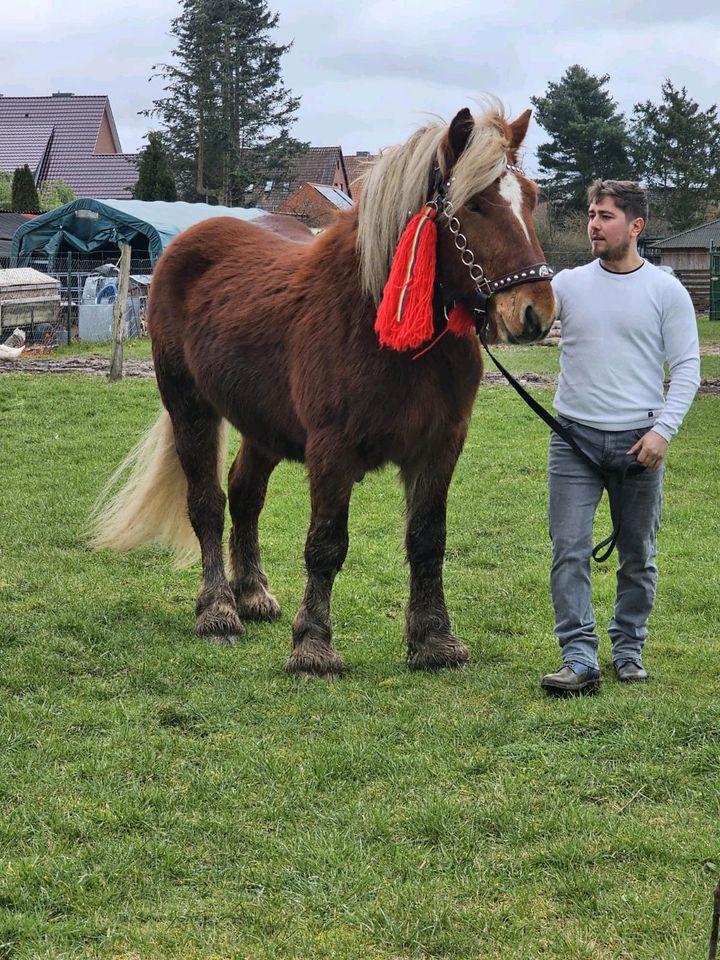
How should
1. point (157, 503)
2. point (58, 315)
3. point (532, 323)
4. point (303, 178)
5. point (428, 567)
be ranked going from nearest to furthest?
point (532, 323) → point (428, 567) → point (157, 503) → point (58, 315) → point (303, 178)

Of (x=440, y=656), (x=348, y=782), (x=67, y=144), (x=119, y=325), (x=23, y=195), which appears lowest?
(x=348, y=782)

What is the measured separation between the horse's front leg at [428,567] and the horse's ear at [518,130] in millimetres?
1370

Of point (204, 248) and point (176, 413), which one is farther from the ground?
point (204, 248)

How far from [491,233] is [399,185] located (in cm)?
53

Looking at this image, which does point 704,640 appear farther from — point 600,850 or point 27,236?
point 27,236

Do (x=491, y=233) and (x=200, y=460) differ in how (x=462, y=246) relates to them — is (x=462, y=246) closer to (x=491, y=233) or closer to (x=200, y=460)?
(x=491, y=233)

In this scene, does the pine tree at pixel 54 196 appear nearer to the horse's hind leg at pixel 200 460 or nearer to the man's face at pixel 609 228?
the horse's hind leg at pixel 200 460

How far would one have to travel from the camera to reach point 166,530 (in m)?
6.57

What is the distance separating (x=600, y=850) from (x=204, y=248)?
4.04 m

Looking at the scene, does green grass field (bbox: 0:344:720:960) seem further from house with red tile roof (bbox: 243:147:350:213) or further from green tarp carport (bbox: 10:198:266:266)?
house with red tile roof (bbox: 243:147:350:213)

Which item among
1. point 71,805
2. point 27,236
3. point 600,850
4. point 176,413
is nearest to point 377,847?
point 600,850

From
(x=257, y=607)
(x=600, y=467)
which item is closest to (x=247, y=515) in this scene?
(x=257, y=607)

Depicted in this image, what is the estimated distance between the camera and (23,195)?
37.5 meters

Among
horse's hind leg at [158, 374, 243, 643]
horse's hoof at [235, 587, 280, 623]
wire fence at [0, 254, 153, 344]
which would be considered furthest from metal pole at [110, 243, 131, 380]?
horse's hoof at [235, 587, 280, 623]
